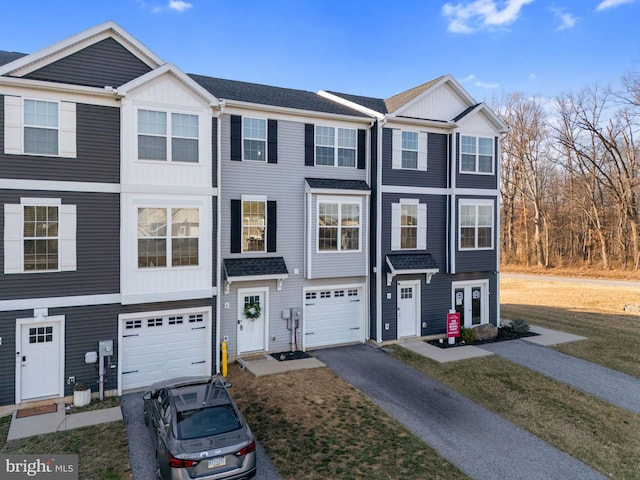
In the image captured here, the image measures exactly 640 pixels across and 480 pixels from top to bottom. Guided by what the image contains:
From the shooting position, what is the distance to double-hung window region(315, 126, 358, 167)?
1554 centimetres

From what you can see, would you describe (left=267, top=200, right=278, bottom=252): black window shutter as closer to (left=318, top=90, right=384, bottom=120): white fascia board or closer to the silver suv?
(left=318, top=90, right=384, bottom=120): white fascia board

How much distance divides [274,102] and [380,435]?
11.5 metres

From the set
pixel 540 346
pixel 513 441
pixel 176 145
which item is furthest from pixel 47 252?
pixel 540 346

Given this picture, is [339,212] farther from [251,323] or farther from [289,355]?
[289,355]

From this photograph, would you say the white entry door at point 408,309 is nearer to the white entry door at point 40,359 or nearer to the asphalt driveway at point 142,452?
the asphalt driveway at point 142,452

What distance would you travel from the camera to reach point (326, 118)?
15.4m

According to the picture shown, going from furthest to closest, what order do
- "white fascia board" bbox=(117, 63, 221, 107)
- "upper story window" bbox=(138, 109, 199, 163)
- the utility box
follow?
"upper story window" bbox=(138, 109, 199, 163) → "white fascia board" bbox=(117, 63, 221, 107) → the utility box

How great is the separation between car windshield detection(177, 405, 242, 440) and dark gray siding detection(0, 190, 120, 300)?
5673mm

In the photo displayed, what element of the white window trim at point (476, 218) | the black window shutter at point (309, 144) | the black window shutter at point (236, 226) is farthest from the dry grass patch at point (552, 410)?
the black window shutter at point (309, 144)

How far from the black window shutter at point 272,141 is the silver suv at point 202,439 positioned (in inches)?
346

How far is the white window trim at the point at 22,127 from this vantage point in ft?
34.7

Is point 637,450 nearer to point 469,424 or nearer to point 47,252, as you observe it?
point 469,424

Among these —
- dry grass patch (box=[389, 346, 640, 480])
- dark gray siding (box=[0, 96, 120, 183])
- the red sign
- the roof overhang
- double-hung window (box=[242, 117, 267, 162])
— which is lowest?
dry grass patch (box=[389, 346, 640, 480])

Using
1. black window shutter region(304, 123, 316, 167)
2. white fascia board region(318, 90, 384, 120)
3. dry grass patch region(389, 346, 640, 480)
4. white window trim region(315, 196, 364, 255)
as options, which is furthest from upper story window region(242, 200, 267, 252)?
dry grass patch region(389, 346, 640, 480)
